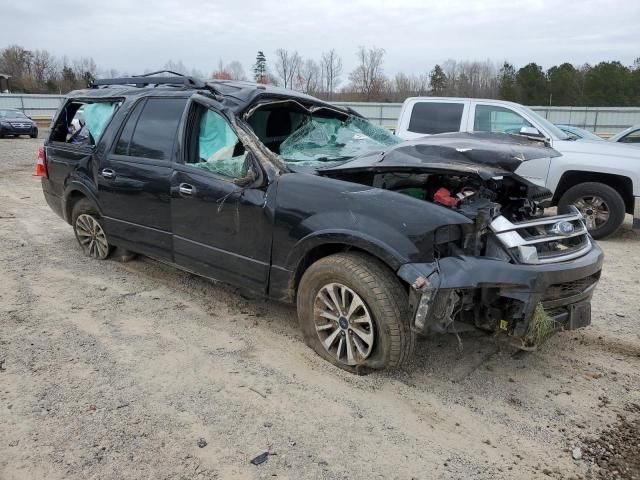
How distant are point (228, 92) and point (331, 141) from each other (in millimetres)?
1002

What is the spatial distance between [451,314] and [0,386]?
2823 millimetres

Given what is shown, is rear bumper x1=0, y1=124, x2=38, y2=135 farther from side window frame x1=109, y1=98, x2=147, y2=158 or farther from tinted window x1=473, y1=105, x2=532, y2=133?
tinted window x1=473, y1=105, x2=532, y2=133

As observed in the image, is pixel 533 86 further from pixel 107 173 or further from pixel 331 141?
pixel 107 173

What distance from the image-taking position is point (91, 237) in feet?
18.4

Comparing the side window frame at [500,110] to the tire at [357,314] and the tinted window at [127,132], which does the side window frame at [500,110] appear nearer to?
the tinted window at [127,132]

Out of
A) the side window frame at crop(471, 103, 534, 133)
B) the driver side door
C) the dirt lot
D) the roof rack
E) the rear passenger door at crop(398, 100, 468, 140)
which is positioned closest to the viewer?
the dirt lot

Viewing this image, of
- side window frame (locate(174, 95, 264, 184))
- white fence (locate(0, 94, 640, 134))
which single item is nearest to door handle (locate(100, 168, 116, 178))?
side window frame (locate(174, 95, 264, 184))

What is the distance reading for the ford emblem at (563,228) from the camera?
3451 mm

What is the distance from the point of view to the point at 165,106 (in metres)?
4.52

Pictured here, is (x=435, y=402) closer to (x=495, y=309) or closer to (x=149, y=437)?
(x=495, y=309)

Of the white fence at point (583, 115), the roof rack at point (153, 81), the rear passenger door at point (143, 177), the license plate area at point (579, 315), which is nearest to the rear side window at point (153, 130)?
the rear passenger door at point (143, 177)

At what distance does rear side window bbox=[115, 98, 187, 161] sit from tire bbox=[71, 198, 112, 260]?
0.90 meters

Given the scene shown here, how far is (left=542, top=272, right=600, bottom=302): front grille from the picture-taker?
310 cm

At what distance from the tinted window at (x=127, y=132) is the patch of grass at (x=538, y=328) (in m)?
3.73
